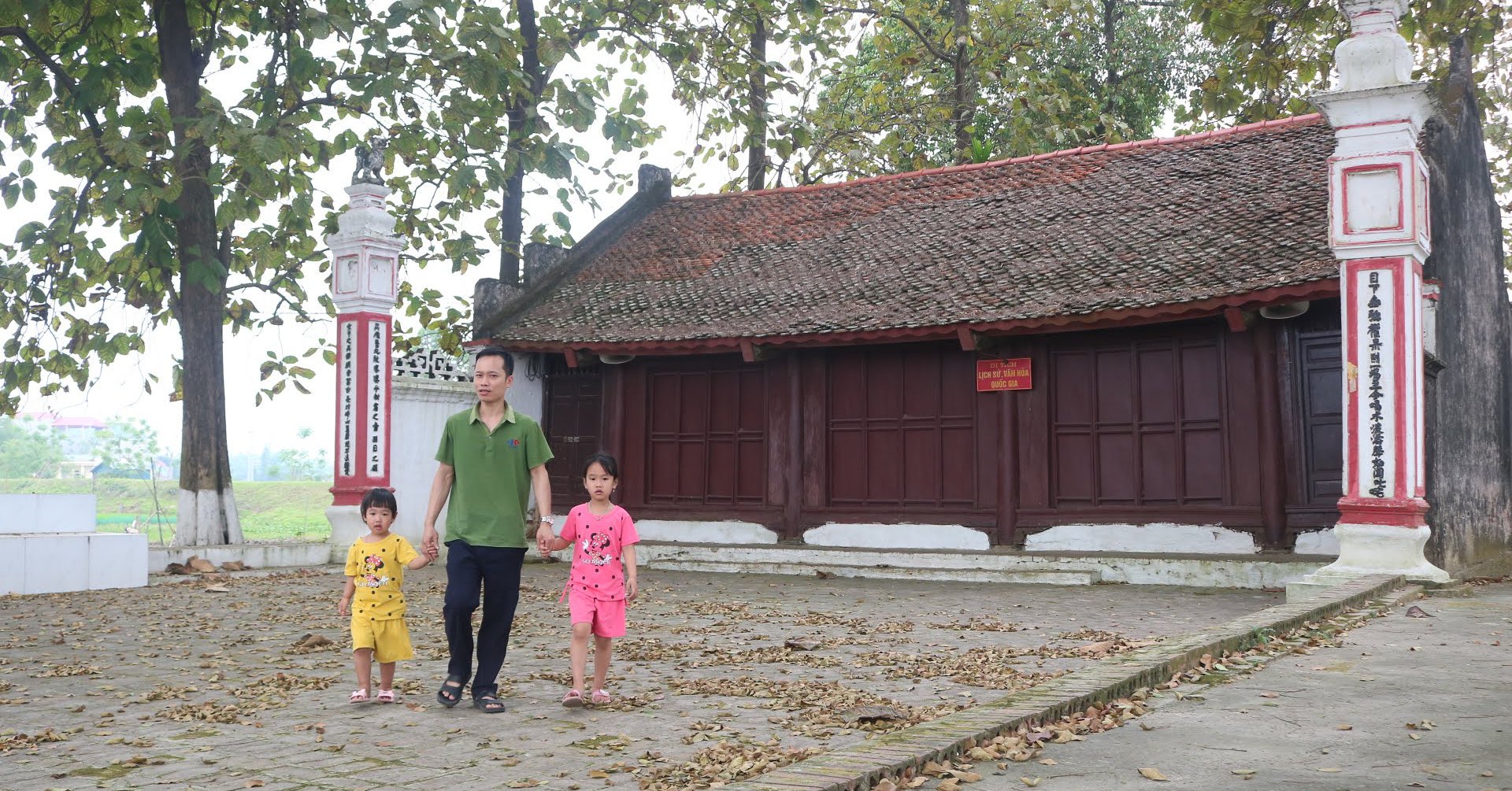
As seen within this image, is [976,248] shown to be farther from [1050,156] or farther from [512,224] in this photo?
[512,224]

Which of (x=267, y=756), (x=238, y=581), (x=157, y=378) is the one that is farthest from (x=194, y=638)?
(x=157, y=378)

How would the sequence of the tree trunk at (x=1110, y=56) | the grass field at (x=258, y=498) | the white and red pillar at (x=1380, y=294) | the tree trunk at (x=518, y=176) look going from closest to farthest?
the white and red pillar at (x=1380, y=294)
the tree trunk at (x=518, y=176)
the tree trunk at (x=1110, y=56)
the grass field at (x=258, y=498)

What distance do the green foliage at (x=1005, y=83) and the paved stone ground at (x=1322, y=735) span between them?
58.3 feet

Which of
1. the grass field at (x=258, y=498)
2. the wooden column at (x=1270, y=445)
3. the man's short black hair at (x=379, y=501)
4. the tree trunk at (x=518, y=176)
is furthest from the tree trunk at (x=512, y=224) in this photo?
the grass field at (x=258, y=498)

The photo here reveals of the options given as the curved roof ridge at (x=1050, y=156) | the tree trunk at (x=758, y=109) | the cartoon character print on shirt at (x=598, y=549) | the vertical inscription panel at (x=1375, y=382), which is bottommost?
the cartoon character print on shirt at (x=598, y=549)

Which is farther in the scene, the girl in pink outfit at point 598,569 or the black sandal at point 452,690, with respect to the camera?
the girl in pink outfit at point 598,569

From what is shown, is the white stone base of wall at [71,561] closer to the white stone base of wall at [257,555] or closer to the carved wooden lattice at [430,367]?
the white stone base of wall at [257,555]

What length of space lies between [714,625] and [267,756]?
16.3ft

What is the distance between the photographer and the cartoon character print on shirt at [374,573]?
6246mm

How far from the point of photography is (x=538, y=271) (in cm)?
1930

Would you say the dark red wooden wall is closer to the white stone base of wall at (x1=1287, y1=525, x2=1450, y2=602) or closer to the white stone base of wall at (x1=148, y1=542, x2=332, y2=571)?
the white stone base of wall at (x1=1287, y1=525, x2=1450, y2=602)

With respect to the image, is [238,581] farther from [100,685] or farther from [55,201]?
[100,685]

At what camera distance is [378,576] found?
6.26 metres

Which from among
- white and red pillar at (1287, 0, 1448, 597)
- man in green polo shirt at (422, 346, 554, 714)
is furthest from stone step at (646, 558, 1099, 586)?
man in green polo shirt at (422, 346, 554, 714)
